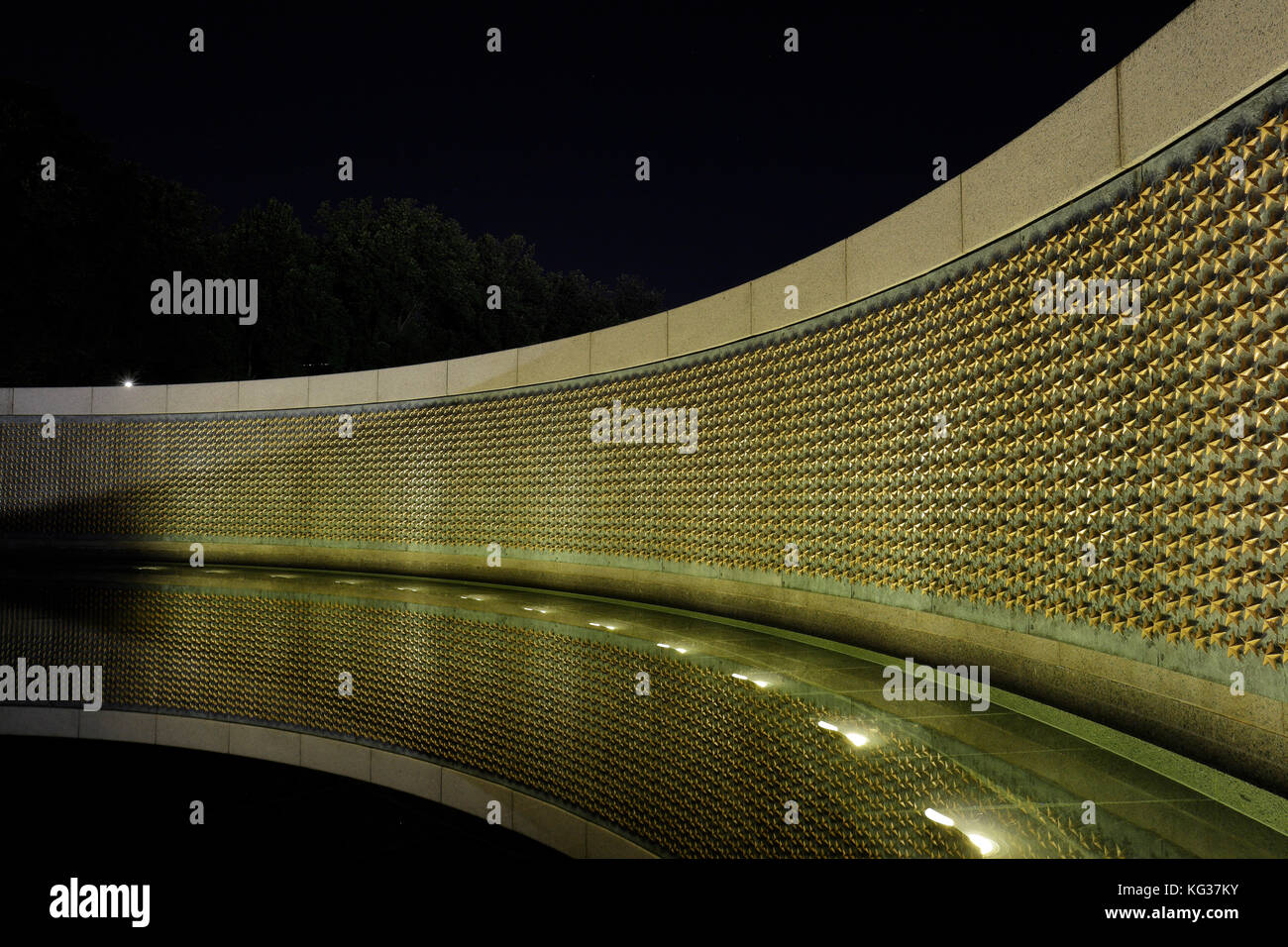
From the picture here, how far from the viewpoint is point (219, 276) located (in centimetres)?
2834

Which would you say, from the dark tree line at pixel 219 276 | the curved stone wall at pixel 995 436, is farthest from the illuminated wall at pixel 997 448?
the dark tree line at pixel 219 276

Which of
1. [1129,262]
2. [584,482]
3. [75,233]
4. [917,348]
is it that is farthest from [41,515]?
[1129,262]

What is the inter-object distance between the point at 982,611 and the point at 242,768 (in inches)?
181

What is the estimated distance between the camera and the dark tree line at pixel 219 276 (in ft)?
73.4

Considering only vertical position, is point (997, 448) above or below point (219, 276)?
below

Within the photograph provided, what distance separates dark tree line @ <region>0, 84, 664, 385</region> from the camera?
73.4 feet

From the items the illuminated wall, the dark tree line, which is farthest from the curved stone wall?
the dark tree line

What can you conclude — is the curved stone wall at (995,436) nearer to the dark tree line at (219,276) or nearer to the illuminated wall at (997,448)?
the illuminated wall at (997,448)

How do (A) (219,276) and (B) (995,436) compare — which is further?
(A) (219,276)

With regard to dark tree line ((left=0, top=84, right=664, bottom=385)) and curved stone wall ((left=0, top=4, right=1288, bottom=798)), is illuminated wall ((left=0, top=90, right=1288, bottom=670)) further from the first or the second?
dark tree line ((left=0, top=84, right=664, bottom=385))

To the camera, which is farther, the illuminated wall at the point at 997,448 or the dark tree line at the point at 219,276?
the dark tree line at the point at 219,276

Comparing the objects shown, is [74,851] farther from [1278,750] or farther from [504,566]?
[504,566]

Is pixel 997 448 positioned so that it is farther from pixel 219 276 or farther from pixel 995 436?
pixel 219 276

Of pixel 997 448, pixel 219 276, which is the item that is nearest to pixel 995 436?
pixel 997 448
